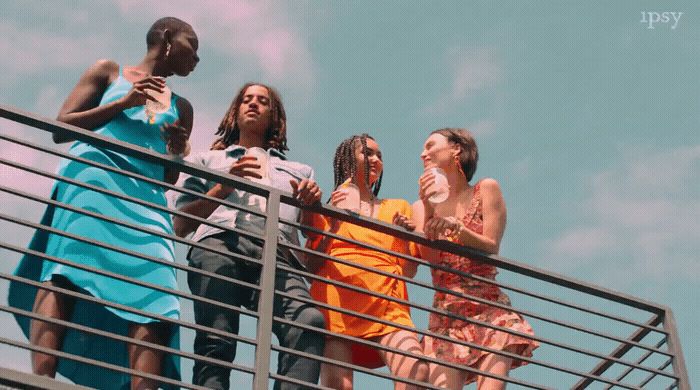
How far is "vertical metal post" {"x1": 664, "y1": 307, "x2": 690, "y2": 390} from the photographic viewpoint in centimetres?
546

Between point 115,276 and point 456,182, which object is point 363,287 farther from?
point 115,276

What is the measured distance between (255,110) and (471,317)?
1.45 m

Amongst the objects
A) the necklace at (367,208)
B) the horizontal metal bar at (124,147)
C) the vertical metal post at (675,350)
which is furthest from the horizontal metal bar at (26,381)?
the vertical metal post at (675,350)

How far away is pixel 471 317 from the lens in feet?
18.5

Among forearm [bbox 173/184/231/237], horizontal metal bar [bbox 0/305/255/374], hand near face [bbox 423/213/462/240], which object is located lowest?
horizontal metal bar [bbox 0/305/255/374]

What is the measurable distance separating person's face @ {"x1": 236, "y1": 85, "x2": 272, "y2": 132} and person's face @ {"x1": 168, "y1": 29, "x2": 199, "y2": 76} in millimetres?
429

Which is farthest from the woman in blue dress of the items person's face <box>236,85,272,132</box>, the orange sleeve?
the orange sleeve

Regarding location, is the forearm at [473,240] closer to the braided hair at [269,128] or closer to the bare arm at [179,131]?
the braided hair at [269,128]

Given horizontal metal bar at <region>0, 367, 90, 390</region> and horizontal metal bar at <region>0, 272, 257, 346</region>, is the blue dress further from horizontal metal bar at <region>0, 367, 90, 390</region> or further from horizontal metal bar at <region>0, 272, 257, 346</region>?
horizontal metal bar at <region>0, 367, 90, 390</region>

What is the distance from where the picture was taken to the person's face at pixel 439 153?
20.1 ft

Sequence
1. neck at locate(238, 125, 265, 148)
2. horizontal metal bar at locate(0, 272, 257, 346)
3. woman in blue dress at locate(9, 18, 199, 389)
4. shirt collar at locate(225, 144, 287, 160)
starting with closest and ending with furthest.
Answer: horizontal metal bar at locate(0, 272, 257, 346), woman in blue dress at locate(9, 18, 199, 389), shirt collar at locate(225, 144, 287, 160), neck at locate(238, 125, 265, 148)

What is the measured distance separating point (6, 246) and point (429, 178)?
2.05m

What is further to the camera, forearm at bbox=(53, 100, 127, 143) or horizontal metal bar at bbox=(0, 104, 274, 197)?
forearm at bbox=(53, 100, 127, 143)

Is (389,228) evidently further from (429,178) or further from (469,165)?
(469,165)
